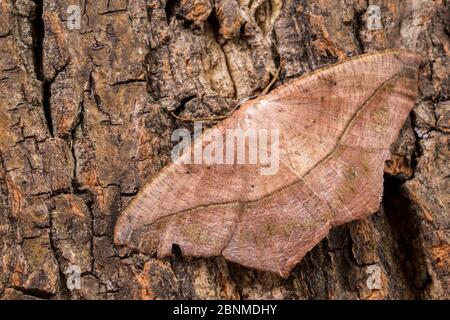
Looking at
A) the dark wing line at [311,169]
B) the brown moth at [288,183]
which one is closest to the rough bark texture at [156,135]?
the brown moth at [288,183]

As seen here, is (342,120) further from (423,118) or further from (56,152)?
(56,152)

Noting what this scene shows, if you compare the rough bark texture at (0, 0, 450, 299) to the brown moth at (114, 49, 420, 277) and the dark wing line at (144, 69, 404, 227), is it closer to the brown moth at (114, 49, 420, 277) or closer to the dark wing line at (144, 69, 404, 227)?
the brown moth at (114, 49, 420, 277)

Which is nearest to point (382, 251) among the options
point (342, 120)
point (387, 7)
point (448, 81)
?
point (342, 120)

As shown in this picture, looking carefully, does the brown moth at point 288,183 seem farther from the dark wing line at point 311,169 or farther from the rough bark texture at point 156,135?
the rough bark texture at point 156,135

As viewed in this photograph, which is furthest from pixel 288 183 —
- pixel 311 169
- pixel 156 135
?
pixel 156 135
